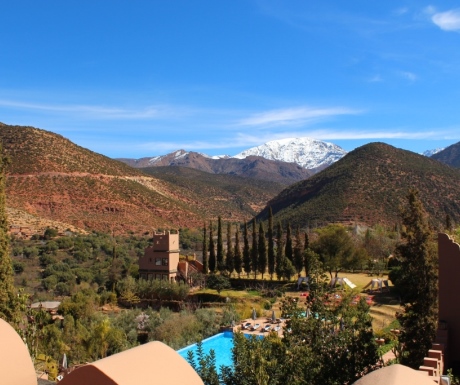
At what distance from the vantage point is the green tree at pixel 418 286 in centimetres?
893

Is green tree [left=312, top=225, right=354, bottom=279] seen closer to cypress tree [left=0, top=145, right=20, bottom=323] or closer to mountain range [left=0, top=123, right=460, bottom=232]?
mountain range [left=0, top=123, right=460, bottom=232]

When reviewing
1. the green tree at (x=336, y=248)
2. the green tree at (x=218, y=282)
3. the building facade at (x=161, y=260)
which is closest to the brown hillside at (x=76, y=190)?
the building facade at (x=161, y=260)

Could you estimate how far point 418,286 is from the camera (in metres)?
9.11

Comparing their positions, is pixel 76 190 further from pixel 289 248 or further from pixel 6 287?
pixel 6 287

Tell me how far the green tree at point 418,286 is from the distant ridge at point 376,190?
4382 centimetres

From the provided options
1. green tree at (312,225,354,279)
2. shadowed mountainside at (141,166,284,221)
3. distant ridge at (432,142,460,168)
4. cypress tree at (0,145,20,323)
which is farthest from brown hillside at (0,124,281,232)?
distant ridge at (432,142,460,168)

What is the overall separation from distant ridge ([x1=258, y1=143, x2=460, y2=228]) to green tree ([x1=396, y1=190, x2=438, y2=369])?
4382 centimetres

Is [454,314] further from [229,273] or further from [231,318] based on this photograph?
[229,273]

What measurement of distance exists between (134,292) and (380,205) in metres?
36.7

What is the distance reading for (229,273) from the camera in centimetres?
3656

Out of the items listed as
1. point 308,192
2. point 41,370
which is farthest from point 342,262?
point 308,192

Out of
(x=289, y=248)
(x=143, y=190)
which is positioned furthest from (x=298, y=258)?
(x=143, y=190)

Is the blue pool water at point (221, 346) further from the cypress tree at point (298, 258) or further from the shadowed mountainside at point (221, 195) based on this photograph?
the shadowed mountainside at point (221, 195)

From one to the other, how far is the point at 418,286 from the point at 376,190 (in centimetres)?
5230
